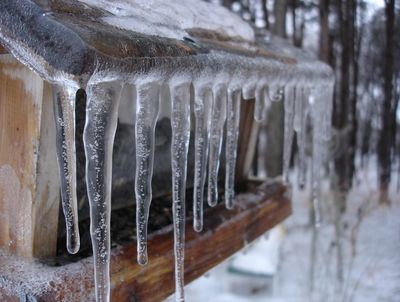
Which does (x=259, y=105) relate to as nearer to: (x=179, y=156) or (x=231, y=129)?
(x=231, y=129)

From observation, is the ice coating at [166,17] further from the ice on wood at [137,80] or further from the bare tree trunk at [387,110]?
the bare tree trunk at [387,110]

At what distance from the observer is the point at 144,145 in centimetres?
116

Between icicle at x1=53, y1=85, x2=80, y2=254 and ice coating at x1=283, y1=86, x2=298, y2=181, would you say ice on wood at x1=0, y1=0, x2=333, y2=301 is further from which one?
ice coating at x1=283, y1=86, x2=298, y2=181

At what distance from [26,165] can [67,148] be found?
20 centimetres

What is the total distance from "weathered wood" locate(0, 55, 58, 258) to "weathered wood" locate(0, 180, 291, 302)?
9cm

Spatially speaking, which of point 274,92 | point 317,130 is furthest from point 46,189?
point 317,130

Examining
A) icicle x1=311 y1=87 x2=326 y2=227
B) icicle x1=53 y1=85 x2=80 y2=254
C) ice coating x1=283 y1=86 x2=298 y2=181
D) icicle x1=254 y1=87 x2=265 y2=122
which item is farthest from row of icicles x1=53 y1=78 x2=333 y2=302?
icicle x1=311 y1=87 x2=326 y2=227

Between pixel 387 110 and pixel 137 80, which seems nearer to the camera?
pixel 137 80

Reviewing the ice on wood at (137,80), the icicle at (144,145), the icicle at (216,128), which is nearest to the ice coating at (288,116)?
the ice on wood at (137,80)

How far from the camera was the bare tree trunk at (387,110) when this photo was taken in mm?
7223

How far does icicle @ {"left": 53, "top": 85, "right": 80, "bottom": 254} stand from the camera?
0.99 metres

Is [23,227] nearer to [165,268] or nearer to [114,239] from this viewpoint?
[114,239]

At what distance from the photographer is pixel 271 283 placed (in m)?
5.32

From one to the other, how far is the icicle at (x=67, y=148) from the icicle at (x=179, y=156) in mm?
308
